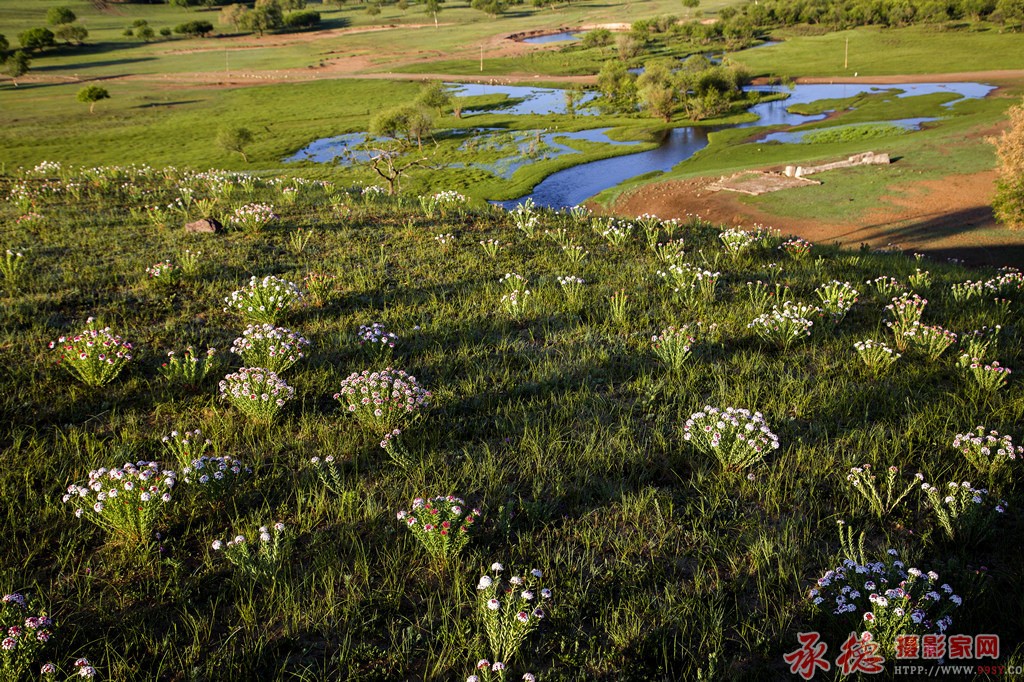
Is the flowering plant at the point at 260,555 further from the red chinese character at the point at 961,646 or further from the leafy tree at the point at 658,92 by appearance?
the leafy tree at the point at 658,92

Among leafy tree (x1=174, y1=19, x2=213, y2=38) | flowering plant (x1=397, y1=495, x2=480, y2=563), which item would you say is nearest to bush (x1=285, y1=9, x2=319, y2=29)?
leafy tree (x1=174, y1=19, x2=213, y2=38)

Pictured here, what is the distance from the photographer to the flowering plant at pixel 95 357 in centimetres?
572

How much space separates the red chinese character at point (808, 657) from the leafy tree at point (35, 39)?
463 feet

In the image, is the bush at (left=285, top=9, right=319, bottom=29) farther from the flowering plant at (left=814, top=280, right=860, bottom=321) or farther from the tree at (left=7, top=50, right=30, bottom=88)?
the flowering plant at (left=814, top=280, right=860, bottom=321)

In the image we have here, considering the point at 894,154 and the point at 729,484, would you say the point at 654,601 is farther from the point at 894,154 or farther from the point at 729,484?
the point at 894,154

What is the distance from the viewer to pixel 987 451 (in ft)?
14.1

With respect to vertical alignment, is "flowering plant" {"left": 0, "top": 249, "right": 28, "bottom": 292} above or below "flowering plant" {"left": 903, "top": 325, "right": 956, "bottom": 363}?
above

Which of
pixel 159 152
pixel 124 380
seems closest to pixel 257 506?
pixel 124 380

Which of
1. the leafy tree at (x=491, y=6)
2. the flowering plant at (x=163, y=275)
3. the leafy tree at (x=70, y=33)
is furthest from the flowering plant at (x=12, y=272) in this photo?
the leafy tree at (x=491, y=6)

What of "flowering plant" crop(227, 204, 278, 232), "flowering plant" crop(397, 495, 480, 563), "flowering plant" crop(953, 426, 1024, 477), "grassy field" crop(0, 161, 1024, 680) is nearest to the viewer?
"grassy field" crop(0, 161, 1024, 680)

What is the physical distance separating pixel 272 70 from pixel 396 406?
10391cm

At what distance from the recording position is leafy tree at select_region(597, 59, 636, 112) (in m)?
62.2

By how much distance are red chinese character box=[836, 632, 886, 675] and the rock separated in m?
12.2

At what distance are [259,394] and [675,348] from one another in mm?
4216
